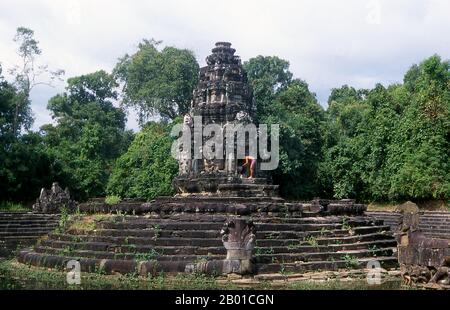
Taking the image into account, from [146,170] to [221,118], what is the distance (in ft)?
50.6

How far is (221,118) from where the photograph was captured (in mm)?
21250

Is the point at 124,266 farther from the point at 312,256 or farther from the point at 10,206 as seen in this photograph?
the point at 10,206

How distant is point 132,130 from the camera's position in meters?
50.4

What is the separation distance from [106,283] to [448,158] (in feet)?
77.6

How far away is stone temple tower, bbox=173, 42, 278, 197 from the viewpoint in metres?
19.4

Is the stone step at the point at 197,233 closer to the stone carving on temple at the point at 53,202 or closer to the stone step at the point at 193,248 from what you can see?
the stone step at the point at 193,248

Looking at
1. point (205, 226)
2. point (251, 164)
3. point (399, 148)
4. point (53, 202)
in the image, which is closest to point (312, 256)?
point (205, 226)

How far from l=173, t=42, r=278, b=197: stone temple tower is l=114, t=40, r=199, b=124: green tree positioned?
21299 millimetres

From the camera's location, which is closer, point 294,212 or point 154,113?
point 294,212

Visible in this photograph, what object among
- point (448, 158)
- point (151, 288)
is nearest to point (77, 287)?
point (151, 288)

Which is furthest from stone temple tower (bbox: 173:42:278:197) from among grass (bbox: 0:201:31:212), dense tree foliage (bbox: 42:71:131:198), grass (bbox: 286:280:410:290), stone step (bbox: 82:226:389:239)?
dense tree foliage (bbox: 42:71:131:198)

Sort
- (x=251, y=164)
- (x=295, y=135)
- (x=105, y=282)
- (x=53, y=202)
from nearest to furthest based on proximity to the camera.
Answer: (x=105, y=282) < (x=251, y=164) < (x=53, y=202) < (x=295, y=135)
